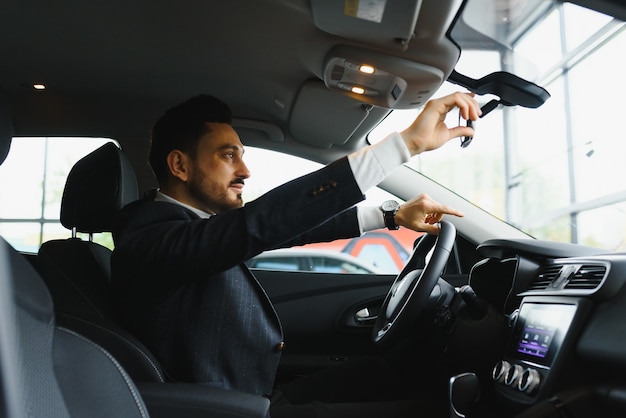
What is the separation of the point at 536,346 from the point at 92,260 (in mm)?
1255

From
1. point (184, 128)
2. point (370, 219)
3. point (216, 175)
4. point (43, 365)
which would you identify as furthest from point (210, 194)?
point (43, 365)

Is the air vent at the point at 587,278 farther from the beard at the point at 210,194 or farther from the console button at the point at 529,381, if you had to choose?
the beard at the point at 210,194

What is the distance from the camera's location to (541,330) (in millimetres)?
1486

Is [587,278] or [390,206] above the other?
[390,206]

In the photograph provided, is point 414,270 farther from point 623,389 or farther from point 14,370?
point 14,370

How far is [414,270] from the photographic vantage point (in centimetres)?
215

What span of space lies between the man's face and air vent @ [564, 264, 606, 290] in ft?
2.98

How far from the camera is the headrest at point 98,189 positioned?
189 centimetres

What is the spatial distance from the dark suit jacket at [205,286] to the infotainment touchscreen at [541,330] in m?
0.54

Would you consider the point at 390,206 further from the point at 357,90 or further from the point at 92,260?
the point at 92,260

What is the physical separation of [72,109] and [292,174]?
100cm

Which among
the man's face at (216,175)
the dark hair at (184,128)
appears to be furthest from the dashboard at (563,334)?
the dark hair at (184,128)

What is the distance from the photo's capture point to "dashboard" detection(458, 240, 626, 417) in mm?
1312

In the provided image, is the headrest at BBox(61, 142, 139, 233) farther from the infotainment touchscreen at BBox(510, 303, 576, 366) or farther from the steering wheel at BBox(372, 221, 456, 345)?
the infotainment touchscreen at BBox(510, 303, 576, 366)
